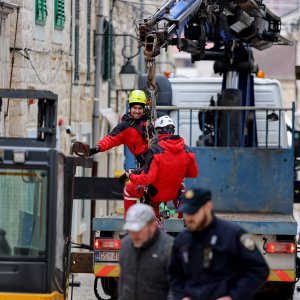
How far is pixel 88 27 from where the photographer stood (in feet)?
93.7

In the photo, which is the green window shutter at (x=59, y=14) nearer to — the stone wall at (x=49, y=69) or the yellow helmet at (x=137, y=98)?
the stone wall at (x=49, y=69)

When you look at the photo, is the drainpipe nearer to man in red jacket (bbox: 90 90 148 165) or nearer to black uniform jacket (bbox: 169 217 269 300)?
man in red jacket (bbox: 90 90 148 165)

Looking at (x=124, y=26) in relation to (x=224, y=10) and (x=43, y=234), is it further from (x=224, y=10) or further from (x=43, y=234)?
(x=43, y=234)

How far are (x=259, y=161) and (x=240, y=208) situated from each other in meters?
0.59

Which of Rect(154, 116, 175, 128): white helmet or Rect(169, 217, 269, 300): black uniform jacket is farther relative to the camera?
Rect(154, 116, 175, 128): white helmet

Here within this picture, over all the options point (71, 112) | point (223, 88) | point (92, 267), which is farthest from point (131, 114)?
point (71, 112)

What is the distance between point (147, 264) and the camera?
367 inches

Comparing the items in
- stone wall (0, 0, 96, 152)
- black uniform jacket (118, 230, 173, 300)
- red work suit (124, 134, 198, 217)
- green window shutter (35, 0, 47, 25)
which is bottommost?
black uniform jacket (118, 230, 173, 300)

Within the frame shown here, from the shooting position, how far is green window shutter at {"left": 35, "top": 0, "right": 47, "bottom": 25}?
21.6m

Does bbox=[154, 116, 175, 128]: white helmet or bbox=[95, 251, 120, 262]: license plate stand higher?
bbox=[154, 116, 175, 128]: white helmet

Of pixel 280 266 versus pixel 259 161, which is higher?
pixel 259 161

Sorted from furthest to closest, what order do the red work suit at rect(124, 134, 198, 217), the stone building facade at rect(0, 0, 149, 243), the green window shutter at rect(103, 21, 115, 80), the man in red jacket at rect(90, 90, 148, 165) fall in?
the green window shutter at rect(103, 21, 115, 80), the stone building facade at rect(0, 0, 149, 243), the man in red jacket at rect(90, 90, 148, 165), the red work suit at rect(124, 134, 198, 217)

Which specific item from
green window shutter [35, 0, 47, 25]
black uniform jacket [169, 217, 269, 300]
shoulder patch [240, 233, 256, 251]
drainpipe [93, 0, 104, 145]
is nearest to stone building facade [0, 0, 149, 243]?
green window shutter [35, 0, 47, 25]

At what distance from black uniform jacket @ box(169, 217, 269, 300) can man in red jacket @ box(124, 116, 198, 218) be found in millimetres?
4227
